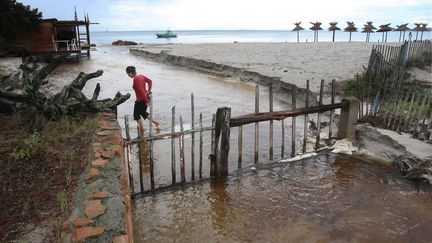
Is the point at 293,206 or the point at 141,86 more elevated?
the point at 141,86

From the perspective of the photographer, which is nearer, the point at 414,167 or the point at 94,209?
the point at 94,209

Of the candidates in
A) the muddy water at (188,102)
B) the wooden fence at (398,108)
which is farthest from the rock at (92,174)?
the wooden fence at (398,108)

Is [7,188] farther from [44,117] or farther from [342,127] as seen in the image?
[342,127]

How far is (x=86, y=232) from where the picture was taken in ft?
8.56

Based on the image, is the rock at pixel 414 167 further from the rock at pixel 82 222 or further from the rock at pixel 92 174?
the rock at pixel 82 222

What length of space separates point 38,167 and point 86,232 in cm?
138

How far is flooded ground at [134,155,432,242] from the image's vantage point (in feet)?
14.3

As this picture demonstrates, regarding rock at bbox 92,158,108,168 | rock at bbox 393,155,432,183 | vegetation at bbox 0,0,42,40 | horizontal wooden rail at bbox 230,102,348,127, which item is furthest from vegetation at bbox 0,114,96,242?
vegetation at bbox 0,0,42,40

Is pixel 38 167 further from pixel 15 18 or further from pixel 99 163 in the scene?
pixel 15 18

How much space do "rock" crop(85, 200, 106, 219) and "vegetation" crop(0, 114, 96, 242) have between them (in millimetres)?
162

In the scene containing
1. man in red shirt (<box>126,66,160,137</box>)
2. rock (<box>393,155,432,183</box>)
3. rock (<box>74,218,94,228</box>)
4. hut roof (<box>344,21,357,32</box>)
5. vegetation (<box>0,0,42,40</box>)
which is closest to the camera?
rock (<box>74,218,94,228</box>)

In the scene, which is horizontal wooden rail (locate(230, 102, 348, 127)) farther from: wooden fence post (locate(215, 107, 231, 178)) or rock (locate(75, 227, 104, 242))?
rock (locate(75, 227, 104, 242))

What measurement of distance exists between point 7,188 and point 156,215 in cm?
207

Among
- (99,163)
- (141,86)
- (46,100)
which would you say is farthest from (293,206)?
(141,86)
